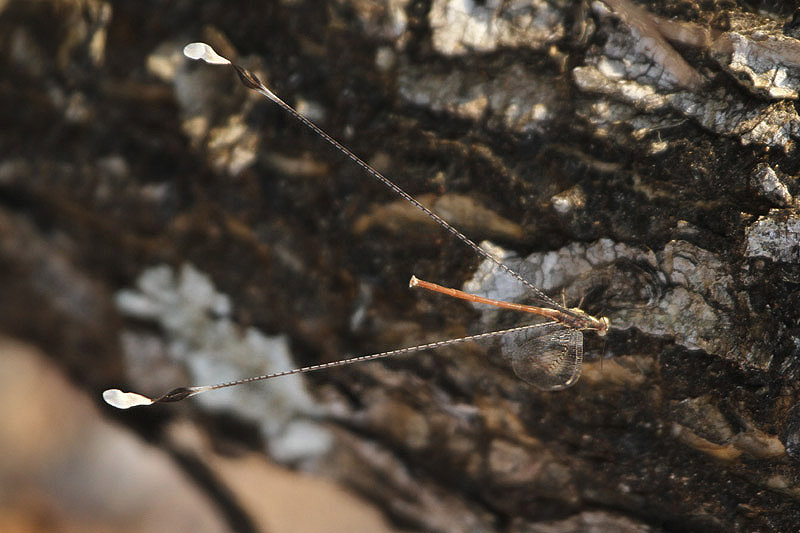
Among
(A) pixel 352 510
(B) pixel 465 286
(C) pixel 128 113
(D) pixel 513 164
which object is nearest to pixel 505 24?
(D) pixel 513 164

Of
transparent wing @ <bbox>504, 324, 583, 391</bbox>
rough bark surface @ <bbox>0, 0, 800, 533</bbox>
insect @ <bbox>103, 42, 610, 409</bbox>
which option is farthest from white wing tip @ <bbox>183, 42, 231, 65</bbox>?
transparent wing @ <bbox>504, 324, 583, 391</bbox>

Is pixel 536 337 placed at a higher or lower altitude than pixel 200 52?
lower

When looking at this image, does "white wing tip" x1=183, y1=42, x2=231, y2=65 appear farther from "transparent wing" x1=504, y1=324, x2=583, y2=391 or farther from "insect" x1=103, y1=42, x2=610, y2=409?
"transparent wing" x1=504, y1=324, x2=583, y2=391

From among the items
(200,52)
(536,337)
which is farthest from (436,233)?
(200,52)

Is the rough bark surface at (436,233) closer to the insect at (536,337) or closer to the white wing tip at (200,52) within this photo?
the insect at (536,337)

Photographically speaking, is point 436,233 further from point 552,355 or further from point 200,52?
point 200,52

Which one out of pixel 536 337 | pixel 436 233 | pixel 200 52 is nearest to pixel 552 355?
pixel 536 337

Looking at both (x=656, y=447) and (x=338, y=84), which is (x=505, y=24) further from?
(x=656, y=447)
